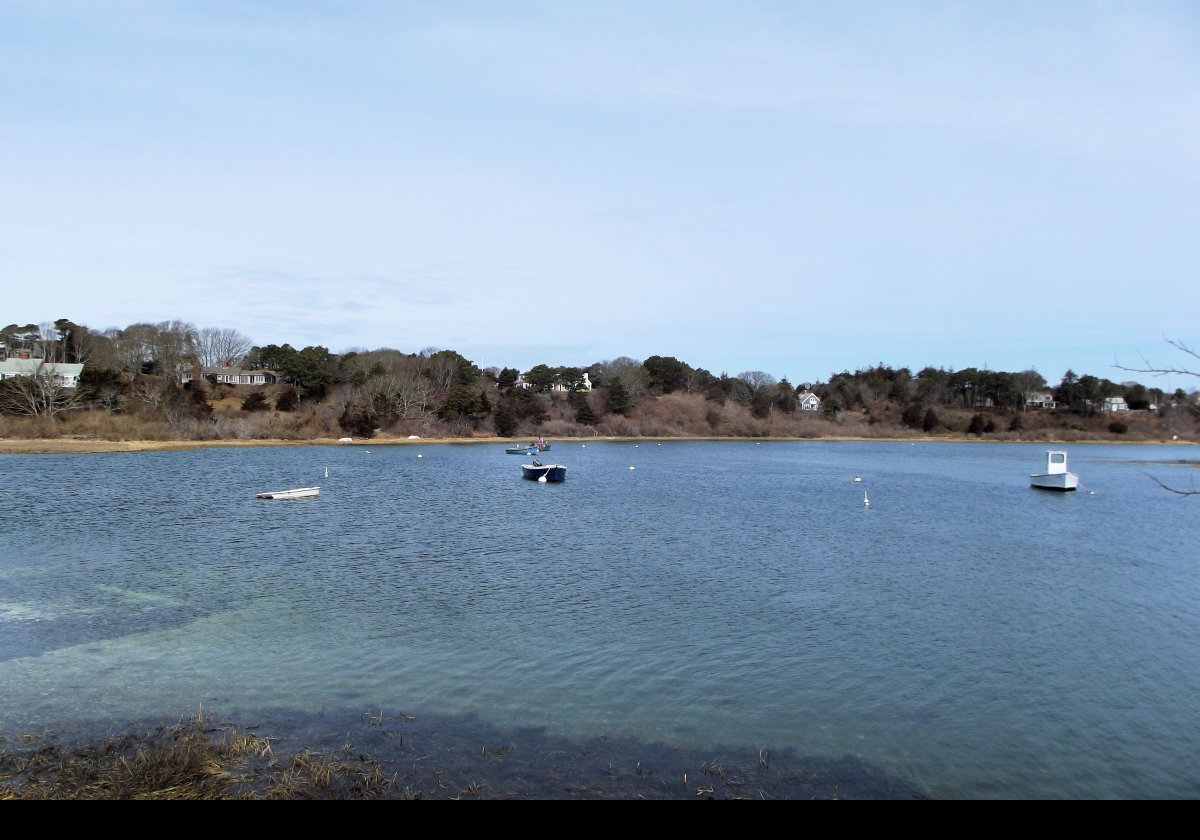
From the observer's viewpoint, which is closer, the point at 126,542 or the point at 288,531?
the point at 126,542

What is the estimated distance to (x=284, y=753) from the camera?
36.0ft

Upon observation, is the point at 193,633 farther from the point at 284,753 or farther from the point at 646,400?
the point at 646,400

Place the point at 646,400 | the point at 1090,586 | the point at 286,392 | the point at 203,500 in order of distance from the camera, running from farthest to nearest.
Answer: the point at 646,400
the point at 286,392
the point at 203,500
the point at 1090,586

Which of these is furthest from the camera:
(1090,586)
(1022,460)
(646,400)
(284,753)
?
(646,400)

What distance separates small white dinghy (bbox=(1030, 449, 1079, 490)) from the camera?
5722cm

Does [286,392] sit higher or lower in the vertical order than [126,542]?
higher

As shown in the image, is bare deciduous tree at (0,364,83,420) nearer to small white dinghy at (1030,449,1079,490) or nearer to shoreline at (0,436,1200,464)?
shoreline at (0,436,1200,464)

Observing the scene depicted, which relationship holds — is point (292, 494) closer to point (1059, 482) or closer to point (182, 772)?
point (182, 772)

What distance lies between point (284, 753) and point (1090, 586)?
80.6ft

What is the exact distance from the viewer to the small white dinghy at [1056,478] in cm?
5722

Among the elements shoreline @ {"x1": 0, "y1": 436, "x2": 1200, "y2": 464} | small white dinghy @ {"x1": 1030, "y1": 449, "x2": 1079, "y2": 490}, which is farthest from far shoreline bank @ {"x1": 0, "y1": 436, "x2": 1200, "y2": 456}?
small white dinghy @ {"x1": 1030, "y1": 449, "x2": 1079, "y2": 490}

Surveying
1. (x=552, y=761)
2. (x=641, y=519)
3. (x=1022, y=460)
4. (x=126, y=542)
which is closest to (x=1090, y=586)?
(x=641, y=519)

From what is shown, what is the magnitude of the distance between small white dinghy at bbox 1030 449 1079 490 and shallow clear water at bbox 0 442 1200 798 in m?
12.9

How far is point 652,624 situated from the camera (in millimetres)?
19297
